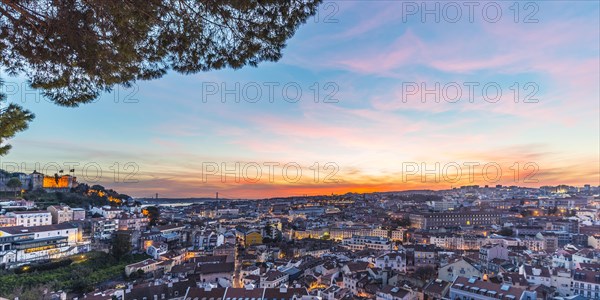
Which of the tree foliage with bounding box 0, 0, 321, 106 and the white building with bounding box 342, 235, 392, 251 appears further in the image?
the white building with bounding box 342, 235, 392, 251

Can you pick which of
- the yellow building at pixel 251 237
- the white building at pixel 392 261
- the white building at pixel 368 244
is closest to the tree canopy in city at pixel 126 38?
the white building at pixel 392 261

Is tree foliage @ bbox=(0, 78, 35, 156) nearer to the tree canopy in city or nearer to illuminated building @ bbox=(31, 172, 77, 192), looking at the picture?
the tree canopy in city

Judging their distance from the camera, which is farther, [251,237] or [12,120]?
[251,237]

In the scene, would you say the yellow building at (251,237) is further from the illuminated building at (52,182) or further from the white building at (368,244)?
the illuminated building at (52,182)

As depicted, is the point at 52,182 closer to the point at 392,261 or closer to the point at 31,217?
the point at 31,217

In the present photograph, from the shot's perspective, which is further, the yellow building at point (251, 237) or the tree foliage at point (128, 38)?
the yellow building at point (251, 237)

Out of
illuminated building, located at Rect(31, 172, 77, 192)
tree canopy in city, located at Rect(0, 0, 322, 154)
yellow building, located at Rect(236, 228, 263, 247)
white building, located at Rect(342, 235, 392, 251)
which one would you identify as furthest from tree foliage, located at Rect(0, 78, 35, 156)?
illuminated building, located at Rect(31, 172, 77, 192)

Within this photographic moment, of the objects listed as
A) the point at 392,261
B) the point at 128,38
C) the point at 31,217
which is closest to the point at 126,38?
the point at 128,38

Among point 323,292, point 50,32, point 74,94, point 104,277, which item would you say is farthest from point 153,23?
point 104,277

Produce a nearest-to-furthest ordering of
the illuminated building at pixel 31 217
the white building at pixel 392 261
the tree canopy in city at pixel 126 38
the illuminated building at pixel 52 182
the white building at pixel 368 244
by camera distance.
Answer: the tree canopy in city at pixel 126 38 → the white building at pixel 392 261 → the illuminated building at pixel 31 217 → the white building at pixel 368 244 → the illuminated building at pixel 52 182
